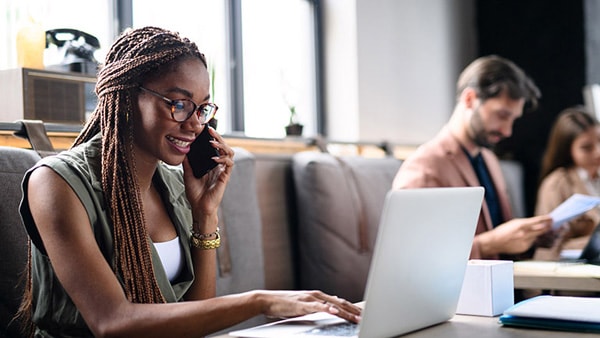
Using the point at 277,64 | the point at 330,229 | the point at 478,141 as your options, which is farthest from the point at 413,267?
the point at 277,64

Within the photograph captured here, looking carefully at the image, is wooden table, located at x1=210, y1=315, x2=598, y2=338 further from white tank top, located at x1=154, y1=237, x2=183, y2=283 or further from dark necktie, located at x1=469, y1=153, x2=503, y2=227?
dark necktie, located at x1=469, y1=153, x2=503, y2=227

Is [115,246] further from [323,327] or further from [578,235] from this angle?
[578,235]

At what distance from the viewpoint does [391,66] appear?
14.8 ft

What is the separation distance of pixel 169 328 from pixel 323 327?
11.7 inches

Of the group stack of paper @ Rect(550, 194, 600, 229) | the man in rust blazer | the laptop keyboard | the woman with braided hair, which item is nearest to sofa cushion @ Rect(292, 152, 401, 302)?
the man in rust blazer

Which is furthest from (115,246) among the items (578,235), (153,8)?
(578,235)

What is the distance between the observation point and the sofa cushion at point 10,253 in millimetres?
1674

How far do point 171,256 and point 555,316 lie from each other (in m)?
0.84

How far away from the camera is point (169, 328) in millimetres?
1297

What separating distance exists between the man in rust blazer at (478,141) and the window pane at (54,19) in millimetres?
1231

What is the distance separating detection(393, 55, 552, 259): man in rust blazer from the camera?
2.82m

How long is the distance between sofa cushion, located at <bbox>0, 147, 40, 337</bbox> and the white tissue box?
3.14ft

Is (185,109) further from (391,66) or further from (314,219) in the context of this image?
(391,66)

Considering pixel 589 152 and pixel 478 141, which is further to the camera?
pixel 589 152
